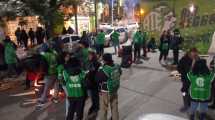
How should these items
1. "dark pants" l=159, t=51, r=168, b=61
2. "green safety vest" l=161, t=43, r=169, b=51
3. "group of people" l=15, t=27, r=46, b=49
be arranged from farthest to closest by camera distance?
"group of people" l=15, t=27, r=46, b=49 < "dark pants" l=159, t=51, r=168, b=61 < "green safety vest" l=161, t=43, r=169, b=51

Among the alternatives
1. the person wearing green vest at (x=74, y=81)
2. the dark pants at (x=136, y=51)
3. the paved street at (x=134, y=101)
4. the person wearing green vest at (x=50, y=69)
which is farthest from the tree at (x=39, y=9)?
the person wearing green vest at (x=74, y=81)

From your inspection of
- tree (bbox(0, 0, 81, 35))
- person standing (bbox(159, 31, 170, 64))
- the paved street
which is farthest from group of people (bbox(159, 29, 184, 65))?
tree (bbox(0, 0, 81, 35))

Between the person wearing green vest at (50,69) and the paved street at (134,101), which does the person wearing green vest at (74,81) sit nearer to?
the paved street at (134,101)

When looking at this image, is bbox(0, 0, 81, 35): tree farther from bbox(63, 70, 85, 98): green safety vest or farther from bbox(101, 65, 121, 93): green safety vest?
bbox(101, 65, 121, 93): green safety vest

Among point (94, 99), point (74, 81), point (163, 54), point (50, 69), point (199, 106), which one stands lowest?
point (94, 99)

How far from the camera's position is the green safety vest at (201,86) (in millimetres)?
8695

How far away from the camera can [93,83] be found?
10305mm

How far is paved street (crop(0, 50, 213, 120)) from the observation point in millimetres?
11609

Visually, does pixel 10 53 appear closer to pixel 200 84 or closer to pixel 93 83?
pixel 93 83

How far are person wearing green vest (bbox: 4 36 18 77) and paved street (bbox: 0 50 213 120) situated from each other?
189 centimetres

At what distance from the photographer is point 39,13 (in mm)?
20922

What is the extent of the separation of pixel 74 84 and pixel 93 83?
1173 millimetres

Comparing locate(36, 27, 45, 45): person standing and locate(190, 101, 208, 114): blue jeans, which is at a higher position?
locate(36, 27, 45, 45): person standing

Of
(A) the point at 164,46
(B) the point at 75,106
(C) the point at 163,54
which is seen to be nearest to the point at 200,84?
(B) the point at 75,106
